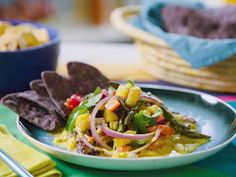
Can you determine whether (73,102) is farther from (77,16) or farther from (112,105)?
(77,16)

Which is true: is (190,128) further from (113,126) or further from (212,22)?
(212,22)

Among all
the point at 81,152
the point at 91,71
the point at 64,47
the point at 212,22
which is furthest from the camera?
the point at 64,47

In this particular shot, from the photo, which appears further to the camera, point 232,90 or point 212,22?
point 212,22

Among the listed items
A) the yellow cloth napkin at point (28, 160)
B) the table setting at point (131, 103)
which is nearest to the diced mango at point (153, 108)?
the table setting at point (131, 103)

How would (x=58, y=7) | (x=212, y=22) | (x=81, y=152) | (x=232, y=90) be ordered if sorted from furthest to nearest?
(x=58, y=7) < (x=212, y=22) < (x=232, y=90) < (x=81, y=152)

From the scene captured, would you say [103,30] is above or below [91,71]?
below

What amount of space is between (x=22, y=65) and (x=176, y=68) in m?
0.40

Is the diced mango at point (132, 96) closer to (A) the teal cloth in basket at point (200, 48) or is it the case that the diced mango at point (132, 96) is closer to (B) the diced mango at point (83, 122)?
(B) the diced mango at point (83, 122)

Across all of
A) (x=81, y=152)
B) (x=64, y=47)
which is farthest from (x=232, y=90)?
(x=64, y=47)

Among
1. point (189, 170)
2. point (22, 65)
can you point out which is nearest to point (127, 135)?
point (189, 170)

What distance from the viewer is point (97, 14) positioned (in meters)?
3.52

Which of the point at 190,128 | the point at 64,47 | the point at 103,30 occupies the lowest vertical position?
the point at 103,30

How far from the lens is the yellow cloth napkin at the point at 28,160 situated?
0.85m

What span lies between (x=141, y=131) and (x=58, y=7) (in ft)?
8.30
